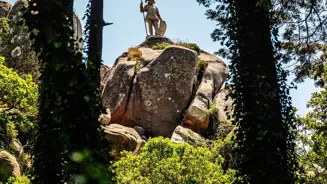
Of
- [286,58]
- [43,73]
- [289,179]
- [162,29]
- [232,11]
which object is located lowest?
[289,179]

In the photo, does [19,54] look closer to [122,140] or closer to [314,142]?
[122,140]

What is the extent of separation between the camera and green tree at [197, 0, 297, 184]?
6.65 m

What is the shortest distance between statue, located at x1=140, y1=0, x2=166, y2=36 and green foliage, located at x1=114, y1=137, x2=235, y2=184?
46.2 ft

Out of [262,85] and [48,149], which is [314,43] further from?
[48,149]

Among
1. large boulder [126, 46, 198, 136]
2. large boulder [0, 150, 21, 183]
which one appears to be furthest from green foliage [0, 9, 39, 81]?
large boulder [0, 150, 21, 183]

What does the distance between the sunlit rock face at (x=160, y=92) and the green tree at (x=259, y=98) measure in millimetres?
14697

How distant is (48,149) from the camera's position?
611 cm

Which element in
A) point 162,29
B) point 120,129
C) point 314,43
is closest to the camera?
point 314,43

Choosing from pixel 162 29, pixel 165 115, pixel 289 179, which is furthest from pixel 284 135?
pixel 162 29

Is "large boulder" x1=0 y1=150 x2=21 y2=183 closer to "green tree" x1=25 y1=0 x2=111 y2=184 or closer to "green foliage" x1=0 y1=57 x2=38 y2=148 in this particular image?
"green foliage" x1=0 y1=57 x2=38 y2=148

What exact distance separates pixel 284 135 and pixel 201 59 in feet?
64.2

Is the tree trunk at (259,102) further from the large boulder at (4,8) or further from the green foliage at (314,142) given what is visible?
the large boulder at (4,8)

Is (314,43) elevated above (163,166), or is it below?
above

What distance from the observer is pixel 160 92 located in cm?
2344
